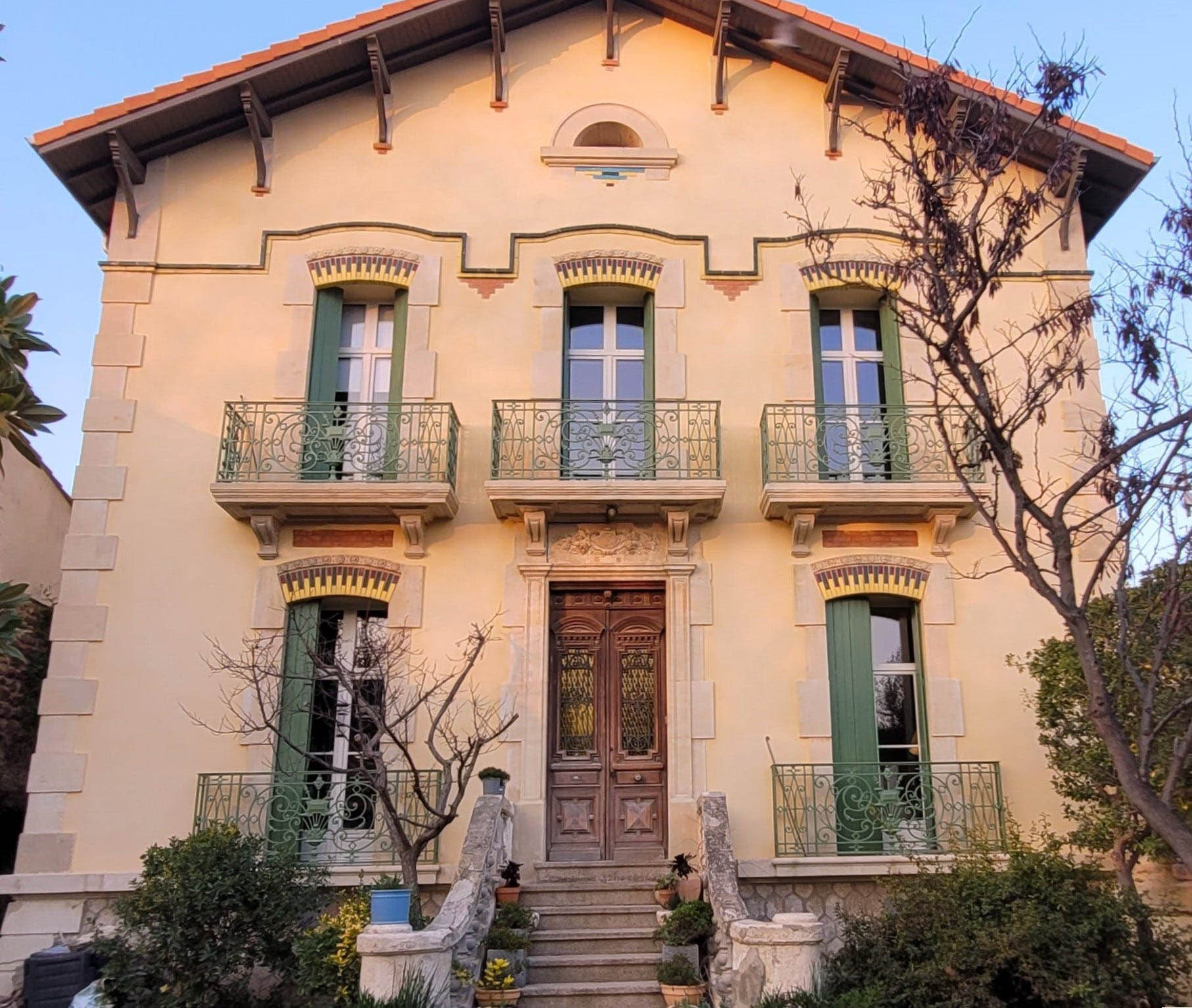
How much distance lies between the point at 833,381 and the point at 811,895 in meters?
5.03

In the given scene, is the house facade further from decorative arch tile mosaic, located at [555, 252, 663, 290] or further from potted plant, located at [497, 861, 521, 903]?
potted plant, located at [497, 861, 521, 903]

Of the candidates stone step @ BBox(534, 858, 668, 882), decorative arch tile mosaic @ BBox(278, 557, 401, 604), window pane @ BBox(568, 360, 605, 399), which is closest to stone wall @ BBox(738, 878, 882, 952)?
stone step @ BBox(534, 858, 668, 882)

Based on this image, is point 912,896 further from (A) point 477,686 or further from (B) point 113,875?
(B) point 113,875

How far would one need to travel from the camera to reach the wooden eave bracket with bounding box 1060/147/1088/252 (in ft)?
36.6

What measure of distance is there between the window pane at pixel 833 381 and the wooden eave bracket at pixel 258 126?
20.0 feet

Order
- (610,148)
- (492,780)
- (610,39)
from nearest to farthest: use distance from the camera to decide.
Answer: (492,780), (610,148), (610,39)

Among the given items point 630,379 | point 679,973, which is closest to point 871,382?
point 630,379

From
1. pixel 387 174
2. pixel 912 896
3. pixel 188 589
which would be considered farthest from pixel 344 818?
pixel 387 174

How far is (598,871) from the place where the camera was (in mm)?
10219

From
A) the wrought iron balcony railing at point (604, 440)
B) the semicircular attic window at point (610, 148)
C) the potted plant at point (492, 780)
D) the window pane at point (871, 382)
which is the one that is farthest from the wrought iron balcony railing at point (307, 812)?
the semicircular attic window at point (610, 148)

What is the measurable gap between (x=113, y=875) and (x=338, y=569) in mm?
3233

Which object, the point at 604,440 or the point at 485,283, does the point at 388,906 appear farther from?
the point at 485,283

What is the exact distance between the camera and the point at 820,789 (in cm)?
1036

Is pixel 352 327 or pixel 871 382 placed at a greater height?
pixel 352 327
